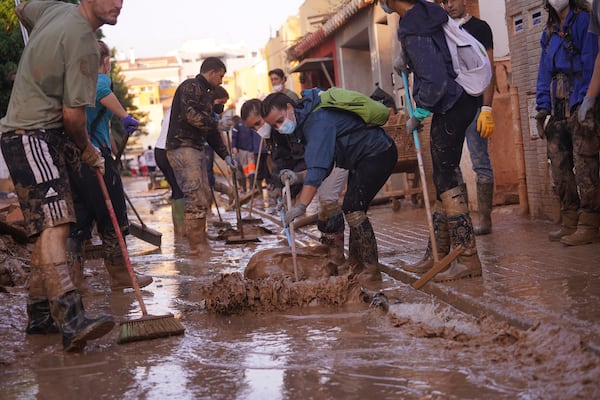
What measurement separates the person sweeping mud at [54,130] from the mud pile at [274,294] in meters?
1.05

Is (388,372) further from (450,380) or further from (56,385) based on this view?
(56,385)

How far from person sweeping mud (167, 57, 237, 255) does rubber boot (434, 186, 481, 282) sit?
384 centimetres

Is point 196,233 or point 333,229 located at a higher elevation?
point 333,229

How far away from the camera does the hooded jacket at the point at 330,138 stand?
6.04 meters

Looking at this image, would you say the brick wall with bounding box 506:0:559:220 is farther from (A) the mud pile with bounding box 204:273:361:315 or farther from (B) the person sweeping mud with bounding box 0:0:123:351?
(B) the person sweeping mud with bounding box 0:0:123:351

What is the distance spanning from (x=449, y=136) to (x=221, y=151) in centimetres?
497

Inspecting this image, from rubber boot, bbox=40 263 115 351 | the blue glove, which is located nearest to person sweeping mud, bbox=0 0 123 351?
rubber boot, bbox=40 263 115 351

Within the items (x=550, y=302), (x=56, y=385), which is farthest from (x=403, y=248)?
(x=56, y=385)

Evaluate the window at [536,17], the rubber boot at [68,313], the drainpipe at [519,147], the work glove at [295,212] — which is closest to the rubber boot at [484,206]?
the drainpipe at [519,147]

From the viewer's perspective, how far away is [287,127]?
6.19 meters

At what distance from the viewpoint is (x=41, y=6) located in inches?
200

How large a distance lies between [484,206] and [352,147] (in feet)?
7.18

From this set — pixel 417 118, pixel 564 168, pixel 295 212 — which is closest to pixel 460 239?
pixel 417 118

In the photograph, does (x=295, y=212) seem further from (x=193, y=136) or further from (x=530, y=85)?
(x=530, y=85)
